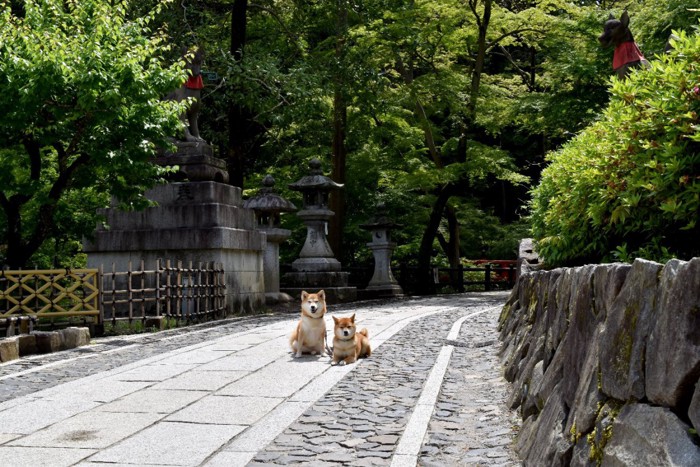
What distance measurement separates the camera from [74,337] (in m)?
12.1

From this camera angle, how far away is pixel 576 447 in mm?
3656

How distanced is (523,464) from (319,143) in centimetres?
2536

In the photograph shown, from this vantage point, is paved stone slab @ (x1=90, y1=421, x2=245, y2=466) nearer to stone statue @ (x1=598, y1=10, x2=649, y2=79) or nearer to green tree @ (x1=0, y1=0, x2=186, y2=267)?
stone statue @ (x1=598, y1=10, x2=649, y2=79)

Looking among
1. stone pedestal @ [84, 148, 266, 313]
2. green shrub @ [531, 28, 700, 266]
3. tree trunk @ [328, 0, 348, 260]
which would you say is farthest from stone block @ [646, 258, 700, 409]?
tree trunk @ [328, 0, 348, 260]

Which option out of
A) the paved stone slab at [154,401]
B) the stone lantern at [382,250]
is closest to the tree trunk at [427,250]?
the stone lantern at [382,250]

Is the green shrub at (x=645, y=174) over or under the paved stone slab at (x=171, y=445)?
over

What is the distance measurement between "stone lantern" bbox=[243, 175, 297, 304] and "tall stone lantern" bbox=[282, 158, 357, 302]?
61.5 inches

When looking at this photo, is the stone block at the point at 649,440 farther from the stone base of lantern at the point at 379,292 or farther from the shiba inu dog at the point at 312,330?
the stone base of lantern at the point at 379,292

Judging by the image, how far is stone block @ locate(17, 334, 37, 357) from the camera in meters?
11.1

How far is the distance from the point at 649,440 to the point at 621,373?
1.64 feet

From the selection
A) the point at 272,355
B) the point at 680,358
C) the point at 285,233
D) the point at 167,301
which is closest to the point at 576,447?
the point at 680,358

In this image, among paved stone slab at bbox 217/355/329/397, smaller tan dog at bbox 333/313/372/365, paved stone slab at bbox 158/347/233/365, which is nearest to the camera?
paved stone slab at bbox 217/355/329/397

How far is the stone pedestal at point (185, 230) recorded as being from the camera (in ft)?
57.5

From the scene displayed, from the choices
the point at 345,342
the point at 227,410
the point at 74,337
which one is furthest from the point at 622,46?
the point at 74,337
